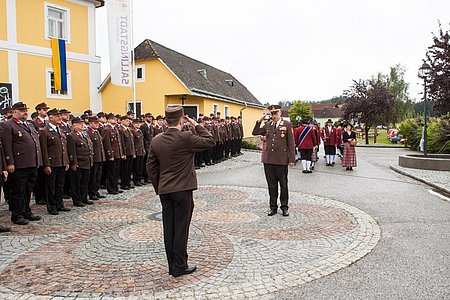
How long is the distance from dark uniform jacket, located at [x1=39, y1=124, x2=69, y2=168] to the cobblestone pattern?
30.0 ft

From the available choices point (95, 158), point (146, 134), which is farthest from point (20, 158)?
point (146, 134)

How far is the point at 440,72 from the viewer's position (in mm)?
17219

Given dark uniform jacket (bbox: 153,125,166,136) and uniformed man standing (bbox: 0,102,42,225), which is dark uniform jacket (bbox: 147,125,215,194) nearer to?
uniformed man standing (bbox: 0,102,42,225)

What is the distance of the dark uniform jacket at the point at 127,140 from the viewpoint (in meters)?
10.5

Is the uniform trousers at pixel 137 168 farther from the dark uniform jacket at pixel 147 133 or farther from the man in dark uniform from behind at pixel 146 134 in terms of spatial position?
the dark uniform jacket at pixel 147 133

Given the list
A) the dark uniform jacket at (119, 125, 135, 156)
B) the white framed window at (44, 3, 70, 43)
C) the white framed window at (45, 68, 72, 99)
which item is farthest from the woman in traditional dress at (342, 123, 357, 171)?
the white framed window at (44, 3, 70, 43)

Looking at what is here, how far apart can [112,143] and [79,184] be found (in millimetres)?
1616

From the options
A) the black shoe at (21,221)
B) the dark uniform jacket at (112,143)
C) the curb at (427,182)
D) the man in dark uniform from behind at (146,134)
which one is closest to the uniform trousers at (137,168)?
the man in dark uniform from behind at (146,134)

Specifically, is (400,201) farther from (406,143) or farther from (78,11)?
(406,143)

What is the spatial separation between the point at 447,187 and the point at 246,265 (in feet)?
25.9

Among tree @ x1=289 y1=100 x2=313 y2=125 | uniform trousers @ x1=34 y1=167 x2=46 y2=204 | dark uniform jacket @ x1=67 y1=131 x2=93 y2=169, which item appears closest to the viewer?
dark uniform jacket @ x1=67 y1=131 x2=93 y2=169

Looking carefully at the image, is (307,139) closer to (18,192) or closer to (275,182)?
(275,182)

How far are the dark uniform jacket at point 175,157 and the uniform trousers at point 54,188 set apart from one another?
4122 millimetres

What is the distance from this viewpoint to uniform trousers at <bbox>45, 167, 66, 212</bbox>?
7867 millimetres
